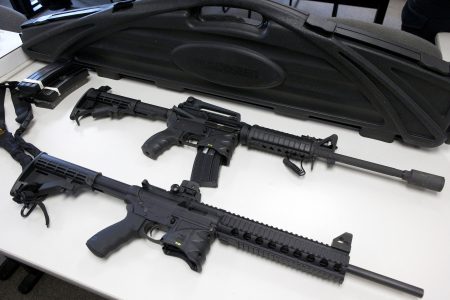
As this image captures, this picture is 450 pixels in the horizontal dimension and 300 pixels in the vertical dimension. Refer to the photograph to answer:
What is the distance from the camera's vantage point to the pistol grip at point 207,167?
941mm

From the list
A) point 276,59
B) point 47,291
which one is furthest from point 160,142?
point 47,291

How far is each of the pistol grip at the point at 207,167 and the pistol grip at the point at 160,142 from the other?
0.30 feet

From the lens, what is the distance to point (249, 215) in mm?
877

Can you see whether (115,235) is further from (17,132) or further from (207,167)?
(17,132)

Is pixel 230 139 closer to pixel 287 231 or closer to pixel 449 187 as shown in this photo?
pixel 287 231

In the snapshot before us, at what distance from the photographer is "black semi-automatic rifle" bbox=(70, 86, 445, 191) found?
945mm

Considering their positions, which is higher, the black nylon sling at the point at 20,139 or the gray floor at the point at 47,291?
the black nylon sling at the point at 20,139

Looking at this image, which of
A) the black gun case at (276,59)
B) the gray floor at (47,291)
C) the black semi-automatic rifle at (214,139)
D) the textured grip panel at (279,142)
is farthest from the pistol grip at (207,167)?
the gray floor at (47,291)

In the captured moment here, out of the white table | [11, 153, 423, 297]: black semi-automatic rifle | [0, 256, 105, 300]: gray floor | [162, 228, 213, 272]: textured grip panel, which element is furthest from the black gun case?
[0, 256, 105, 300]: gray floor

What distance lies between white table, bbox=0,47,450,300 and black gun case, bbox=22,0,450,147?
83 millimetres

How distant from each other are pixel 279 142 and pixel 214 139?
195mm

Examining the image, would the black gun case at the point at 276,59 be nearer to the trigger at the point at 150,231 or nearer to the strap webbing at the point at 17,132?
the strap webbing at the point at 17,132

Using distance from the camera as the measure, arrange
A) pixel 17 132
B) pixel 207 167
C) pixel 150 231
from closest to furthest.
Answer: pixel 150 231 → pixel 207 167 → pixel 17 132

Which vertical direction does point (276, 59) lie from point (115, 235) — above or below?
above
